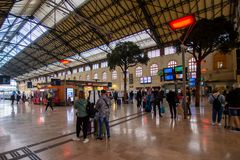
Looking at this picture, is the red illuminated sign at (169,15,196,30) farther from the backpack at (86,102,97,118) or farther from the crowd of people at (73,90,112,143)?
the backpack at (86,102,97,118)

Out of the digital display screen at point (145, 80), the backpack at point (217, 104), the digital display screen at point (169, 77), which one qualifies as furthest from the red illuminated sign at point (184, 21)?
the digital display screen at point (145, 80)

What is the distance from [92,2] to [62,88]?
11.1 meters

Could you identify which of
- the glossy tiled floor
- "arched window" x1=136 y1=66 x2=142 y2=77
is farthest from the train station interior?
"arched window" x1=136 y1=66 x2=142 y2=77

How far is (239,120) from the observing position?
619 centimetres

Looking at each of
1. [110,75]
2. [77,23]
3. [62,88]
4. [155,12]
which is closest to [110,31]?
[77,23]

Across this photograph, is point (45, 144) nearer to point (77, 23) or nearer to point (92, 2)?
point (92, 2)

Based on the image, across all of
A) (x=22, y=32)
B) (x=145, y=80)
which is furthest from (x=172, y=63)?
(x=22, y=32)

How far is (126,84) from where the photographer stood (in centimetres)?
2734

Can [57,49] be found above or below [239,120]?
above

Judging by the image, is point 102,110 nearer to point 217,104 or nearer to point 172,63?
point 217,104

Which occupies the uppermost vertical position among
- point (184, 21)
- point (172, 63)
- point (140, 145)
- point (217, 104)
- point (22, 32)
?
point (22, 32)

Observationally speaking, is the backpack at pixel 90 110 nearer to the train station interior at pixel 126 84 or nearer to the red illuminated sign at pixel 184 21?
the train station interior at pixel 126 84

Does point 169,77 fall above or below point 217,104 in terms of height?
above

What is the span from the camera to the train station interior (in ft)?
16.0
